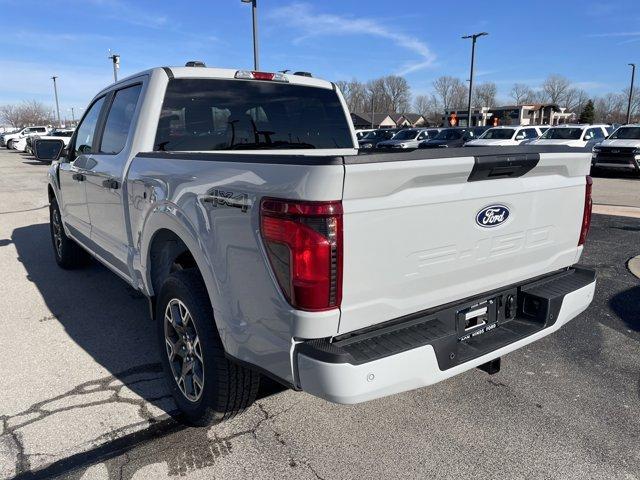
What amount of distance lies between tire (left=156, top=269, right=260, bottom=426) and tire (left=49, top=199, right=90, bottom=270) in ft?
11.3

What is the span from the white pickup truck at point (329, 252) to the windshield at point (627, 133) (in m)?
17.7

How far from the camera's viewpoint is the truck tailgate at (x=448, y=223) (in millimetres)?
2051

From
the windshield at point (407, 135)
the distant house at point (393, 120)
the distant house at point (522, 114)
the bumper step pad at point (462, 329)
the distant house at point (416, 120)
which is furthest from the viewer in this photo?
the distant house at point (416, 120)

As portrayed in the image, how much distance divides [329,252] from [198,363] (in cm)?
127

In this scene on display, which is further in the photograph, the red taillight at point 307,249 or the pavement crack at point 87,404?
the pavement crack at point 87,404

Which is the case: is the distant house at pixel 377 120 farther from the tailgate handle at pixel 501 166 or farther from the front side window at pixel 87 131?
the tailgate handle at pixel 501 166

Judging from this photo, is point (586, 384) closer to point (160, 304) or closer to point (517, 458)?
point (517, 458)

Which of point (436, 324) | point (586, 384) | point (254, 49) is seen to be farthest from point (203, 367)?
point (254, 49)

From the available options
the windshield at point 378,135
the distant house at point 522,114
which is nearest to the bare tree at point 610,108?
the distant house at point 522,114

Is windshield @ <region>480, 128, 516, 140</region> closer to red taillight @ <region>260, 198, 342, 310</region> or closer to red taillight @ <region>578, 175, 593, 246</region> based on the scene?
red taillight @ <region>578, 175, 593, 246</region>

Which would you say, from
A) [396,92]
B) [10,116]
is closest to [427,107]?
[396,92]

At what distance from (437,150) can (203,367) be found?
1605mm

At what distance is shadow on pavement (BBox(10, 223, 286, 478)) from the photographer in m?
2.81

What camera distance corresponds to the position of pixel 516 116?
8750 cm
